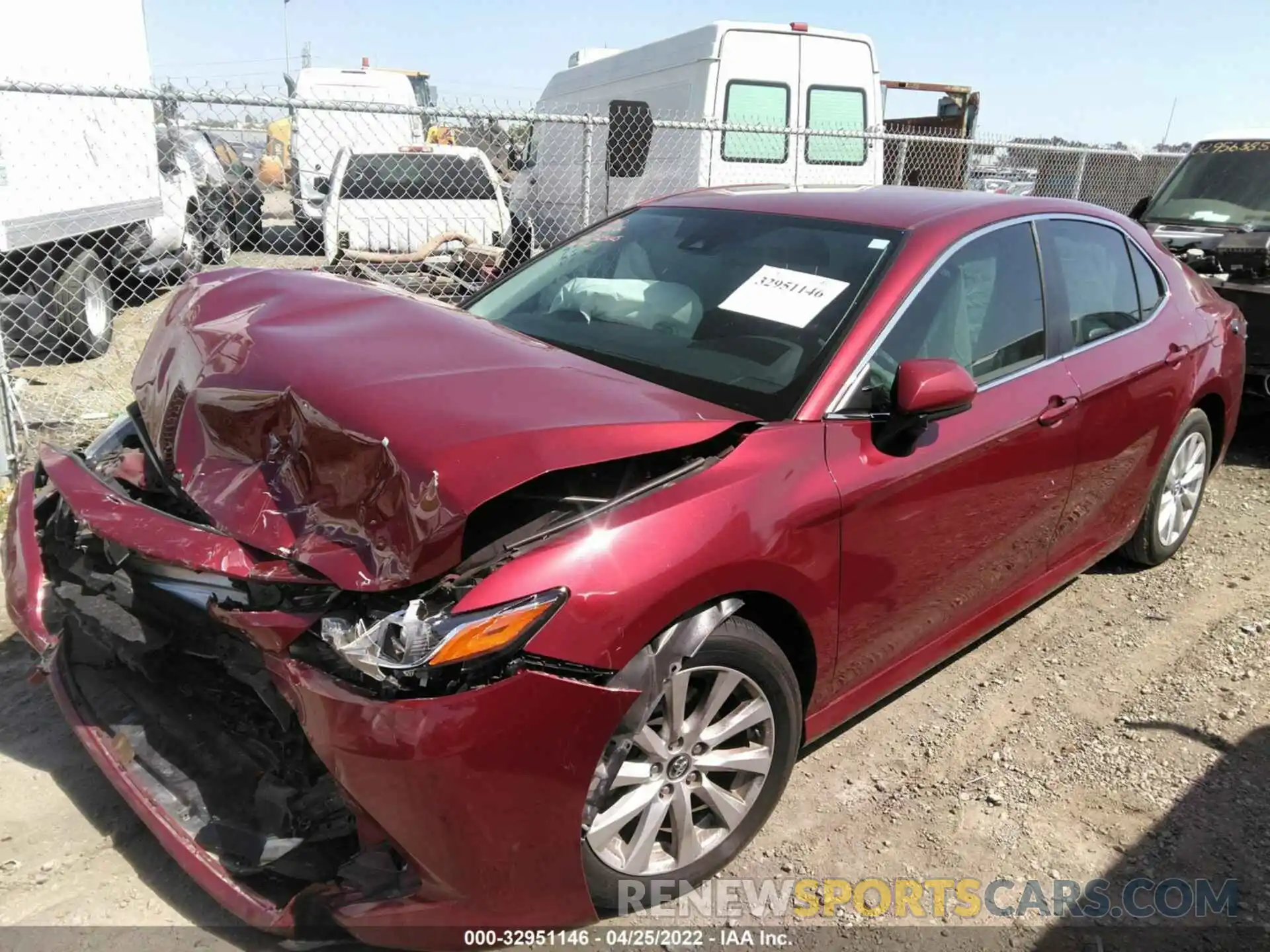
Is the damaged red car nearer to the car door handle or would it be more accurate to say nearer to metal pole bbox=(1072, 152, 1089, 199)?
the car door handle

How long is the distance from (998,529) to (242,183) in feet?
42.0

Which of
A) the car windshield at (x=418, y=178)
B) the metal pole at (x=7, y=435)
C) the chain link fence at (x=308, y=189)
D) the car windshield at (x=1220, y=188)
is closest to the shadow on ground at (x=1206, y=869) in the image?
the chain link fence at (x=308, y=189)

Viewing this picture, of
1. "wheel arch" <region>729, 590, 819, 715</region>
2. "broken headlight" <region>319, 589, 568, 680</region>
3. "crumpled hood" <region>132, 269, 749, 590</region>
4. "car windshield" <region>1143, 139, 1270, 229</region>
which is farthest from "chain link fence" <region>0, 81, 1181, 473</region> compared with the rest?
"broken headlight" <region>319, 589, 568, 680</region>

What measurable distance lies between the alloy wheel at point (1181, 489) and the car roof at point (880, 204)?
1.29 meters

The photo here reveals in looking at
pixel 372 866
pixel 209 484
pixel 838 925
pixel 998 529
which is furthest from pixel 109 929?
pixel 998 529

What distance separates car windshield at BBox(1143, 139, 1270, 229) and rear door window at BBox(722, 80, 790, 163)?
327cm

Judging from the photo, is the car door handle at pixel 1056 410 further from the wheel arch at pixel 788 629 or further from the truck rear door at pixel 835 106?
the truck rear door at pixel 835 106

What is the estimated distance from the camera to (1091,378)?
3.30 meters

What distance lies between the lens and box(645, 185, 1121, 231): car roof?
3021mm

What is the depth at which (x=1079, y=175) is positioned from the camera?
10586 mm

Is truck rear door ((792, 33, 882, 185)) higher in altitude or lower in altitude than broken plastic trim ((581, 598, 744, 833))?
higher

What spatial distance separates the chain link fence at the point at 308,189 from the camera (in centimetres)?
618

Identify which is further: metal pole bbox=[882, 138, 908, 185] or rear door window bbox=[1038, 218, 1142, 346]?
metal pole bbox=[882, 138, 908, 185]

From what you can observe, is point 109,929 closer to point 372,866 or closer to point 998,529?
point 372,866
